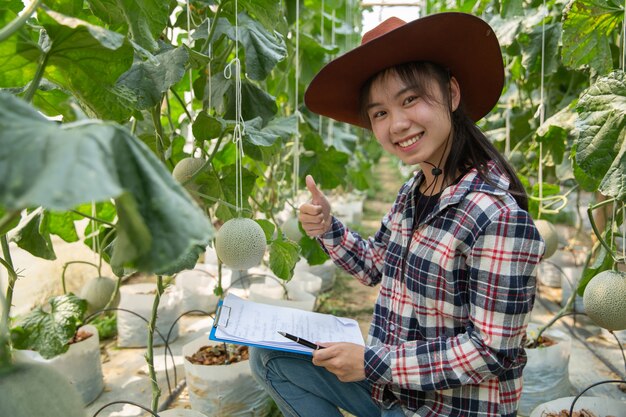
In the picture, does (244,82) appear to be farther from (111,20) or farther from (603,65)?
(603,65)

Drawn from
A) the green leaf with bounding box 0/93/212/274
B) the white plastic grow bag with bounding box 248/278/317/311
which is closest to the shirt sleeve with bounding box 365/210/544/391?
the green leaf with bounding box 0/93/212/274

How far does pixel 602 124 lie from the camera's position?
53.4 inches

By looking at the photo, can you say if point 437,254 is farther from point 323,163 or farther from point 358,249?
point 323,163

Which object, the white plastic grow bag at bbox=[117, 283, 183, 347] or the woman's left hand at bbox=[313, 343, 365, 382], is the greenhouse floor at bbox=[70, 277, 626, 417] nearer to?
the white plastic grow bag at bbox=[117, 283, 183, 347]

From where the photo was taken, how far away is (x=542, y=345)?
2.20 meters

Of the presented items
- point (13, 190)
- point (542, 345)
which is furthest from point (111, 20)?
point (542, 345)

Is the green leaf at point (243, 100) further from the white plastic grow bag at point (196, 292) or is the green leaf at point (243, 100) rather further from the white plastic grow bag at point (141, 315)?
the white plastic grow bag at point (196, 292)

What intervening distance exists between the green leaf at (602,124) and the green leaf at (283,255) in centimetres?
85

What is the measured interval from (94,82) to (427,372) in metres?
0.94

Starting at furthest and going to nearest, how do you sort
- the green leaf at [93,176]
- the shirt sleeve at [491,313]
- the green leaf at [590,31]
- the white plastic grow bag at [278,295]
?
the white plastic grow bag at [278,295] < the green leaf at [590,31] < the shirt sleeve at [491,313] < the green leaf at [93,176]

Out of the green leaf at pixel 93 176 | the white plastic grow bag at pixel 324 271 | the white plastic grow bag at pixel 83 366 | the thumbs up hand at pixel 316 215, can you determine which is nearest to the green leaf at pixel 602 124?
the thumbs up hand at pixel 316 215

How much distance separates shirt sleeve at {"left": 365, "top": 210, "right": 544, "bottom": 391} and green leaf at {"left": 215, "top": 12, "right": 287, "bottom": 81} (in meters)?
0.73

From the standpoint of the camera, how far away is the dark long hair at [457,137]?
135 cm

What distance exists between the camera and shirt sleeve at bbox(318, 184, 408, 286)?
1.70 meters
